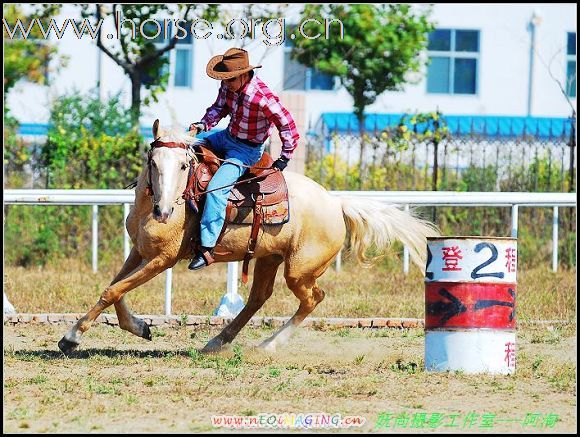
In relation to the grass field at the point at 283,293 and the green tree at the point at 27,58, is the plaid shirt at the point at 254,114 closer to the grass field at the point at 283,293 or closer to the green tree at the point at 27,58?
the grass field at the point at 283,293

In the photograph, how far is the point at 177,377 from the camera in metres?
8.20

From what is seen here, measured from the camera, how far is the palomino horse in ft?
29.5

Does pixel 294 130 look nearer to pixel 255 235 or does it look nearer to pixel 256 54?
pixel 255 235

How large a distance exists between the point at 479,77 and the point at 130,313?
2427cm

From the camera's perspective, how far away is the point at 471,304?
846 centimetres

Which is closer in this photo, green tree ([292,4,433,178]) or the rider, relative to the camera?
the rider

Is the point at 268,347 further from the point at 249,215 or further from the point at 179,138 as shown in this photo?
the point at 179,138

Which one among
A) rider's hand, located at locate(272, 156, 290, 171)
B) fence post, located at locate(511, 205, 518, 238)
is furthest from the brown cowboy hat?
fence post, located at locate(511, 205, 518, 238)

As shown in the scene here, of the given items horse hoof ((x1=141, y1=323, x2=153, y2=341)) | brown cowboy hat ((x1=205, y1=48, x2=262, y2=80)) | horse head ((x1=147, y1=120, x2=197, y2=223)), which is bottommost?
horse hoof ((x1=141, y1=323, x2=153, y2=341))

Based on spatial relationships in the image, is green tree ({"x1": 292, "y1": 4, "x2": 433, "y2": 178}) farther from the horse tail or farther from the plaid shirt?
the plaid shirt

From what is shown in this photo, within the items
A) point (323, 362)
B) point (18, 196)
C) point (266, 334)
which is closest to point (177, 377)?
point (323, 362)

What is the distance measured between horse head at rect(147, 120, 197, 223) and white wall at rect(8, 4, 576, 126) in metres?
19.8

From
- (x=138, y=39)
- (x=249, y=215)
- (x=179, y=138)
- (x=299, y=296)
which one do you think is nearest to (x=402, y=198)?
(x=299, y=296)

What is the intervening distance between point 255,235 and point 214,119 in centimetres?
100
